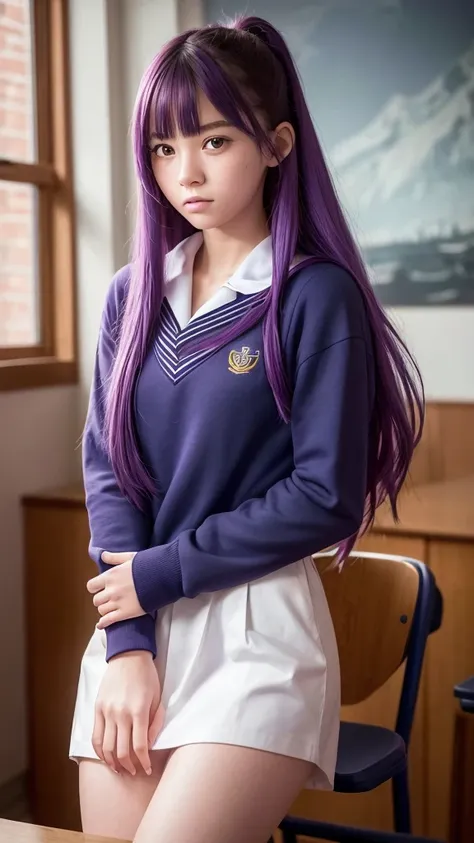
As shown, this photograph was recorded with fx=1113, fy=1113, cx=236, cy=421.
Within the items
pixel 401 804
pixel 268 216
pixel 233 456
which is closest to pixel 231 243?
pixel 268 216

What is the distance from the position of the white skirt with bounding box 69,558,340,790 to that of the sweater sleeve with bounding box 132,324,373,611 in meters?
0.04

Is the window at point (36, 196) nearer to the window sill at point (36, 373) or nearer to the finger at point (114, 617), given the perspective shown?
the window sill at point (36, 373)

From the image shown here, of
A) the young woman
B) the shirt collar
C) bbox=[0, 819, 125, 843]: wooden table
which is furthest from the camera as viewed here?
the shirt collar

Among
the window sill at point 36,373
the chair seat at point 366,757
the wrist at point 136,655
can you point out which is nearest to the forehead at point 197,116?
the wrist at point 136,655

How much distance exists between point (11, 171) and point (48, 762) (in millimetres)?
1412

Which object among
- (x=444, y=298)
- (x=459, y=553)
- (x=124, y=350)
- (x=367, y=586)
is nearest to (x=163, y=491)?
(x=124, y=350)

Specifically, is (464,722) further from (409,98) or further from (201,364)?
(409,98)

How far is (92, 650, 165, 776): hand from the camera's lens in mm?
1184

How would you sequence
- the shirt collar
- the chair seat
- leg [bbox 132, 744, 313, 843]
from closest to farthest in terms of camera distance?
leg [bbox 132, 744, 313, 843]
the shirt collar
the chair seat

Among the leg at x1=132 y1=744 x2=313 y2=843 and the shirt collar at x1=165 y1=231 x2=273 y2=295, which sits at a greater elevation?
the shirt collar at x1=165 y1=231 x2=273 y2=295

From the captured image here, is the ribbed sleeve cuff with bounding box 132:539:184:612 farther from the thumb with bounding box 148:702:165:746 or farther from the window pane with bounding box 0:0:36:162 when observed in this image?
the window pane with bounding box 0:0:36:162

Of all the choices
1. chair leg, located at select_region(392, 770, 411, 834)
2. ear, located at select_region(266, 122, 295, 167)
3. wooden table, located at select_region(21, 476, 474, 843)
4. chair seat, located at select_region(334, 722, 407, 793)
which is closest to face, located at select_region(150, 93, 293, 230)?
ear, located at select_region(266, 122, 295, 167)

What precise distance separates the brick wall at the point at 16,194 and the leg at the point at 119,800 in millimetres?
1717

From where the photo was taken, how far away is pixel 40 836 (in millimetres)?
947
